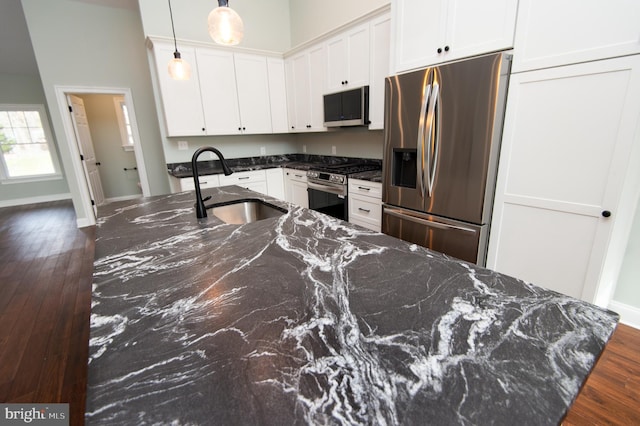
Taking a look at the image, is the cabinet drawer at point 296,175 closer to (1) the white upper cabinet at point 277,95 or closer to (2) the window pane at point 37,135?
(1) the white upper cabinet at point 277,95

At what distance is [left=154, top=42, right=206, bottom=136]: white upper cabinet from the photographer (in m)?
3.42

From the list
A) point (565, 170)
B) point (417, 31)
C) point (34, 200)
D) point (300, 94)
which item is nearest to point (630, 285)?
point (565, 170)

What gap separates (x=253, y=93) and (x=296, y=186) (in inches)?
57.2

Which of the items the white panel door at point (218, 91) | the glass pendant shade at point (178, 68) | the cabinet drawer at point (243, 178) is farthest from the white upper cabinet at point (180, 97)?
the glass pendant shade at point (178, 68)

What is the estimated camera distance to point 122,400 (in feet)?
1.65

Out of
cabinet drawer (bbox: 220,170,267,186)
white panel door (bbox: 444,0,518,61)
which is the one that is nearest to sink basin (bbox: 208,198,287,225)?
white panel door (bbox: 444,0,518,61)

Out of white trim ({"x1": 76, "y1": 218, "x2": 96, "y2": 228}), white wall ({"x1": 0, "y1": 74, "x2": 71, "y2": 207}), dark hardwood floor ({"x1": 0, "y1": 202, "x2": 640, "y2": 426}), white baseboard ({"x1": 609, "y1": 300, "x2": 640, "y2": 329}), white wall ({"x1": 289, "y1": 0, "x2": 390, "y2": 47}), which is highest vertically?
white wall ({"x1": 289, "y1": 0, "x2": 390, "y2": 47})

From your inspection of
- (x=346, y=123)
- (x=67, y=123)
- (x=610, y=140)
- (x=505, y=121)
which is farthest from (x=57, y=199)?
(x=610, y=140)

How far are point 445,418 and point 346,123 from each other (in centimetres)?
313

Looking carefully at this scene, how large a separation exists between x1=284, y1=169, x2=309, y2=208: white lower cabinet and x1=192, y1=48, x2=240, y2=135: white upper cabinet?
3.18 ft

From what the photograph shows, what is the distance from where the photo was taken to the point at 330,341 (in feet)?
2.07

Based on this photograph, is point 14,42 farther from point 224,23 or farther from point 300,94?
point 224,23

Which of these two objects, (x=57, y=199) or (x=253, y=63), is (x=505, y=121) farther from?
(x=57, y=199)

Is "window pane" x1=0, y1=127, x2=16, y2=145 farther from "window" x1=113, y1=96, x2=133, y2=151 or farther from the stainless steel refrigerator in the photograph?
the stainless steel refrigerator
